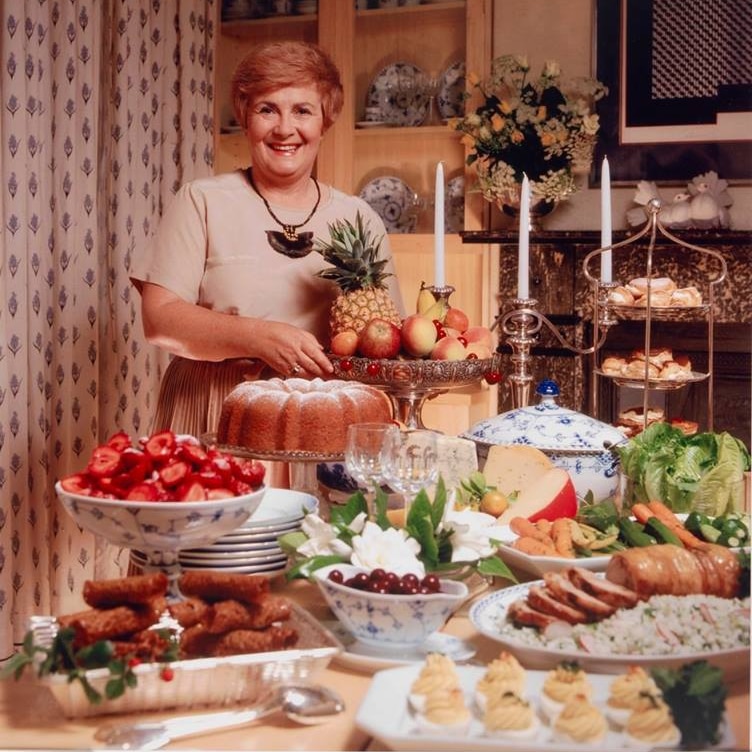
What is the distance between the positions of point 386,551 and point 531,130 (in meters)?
2.25

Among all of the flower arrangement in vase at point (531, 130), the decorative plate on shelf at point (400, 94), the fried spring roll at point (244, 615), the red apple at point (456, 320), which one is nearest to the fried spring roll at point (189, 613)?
the fried spring roll at point (244, 615)

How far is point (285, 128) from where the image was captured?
2.20 meters

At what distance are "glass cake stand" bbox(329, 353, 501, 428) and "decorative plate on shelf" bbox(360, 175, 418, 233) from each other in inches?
72.0

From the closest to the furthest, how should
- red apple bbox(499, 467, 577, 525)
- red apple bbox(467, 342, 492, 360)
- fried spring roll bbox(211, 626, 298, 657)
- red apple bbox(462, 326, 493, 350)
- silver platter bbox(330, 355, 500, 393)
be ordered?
fried spring roll bbox(211, 626, 298, 657) < red apple bbox(499, 467, 577, 525) < silver platter bbox(330, 355, 500, 393) < red apple bbox(467, 342, 492, 360) < red apple bbox(462, 326, 493, 350)

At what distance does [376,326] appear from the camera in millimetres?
1792

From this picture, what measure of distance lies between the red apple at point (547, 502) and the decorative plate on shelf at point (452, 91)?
227 cm

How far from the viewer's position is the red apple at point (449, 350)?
174 centimetres

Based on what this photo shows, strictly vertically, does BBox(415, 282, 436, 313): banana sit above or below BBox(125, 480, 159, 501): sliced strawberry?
above

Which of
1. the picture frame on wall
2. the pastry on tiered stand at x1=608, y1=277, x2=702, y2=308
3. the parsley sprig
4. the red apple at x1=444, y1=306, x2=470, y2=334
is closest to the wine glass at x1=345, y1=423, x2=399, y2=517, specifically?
the parsley sprig

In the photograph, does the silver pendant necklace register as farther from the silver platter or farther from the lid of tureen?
the lid of tureen

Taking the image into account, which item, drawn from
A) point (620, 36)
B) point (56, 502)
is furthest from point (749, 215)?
point (56, 502)

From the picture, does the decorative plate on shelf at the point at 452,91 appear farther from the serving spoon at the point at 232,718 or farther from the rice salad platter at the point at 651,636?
the serving spoon at the point at 232,718

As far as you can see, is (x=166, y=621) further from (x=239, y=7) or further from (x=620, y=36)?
(x=239, y=7)

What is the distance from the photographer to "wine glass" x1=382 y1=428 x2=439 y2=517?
1139 millimetres
